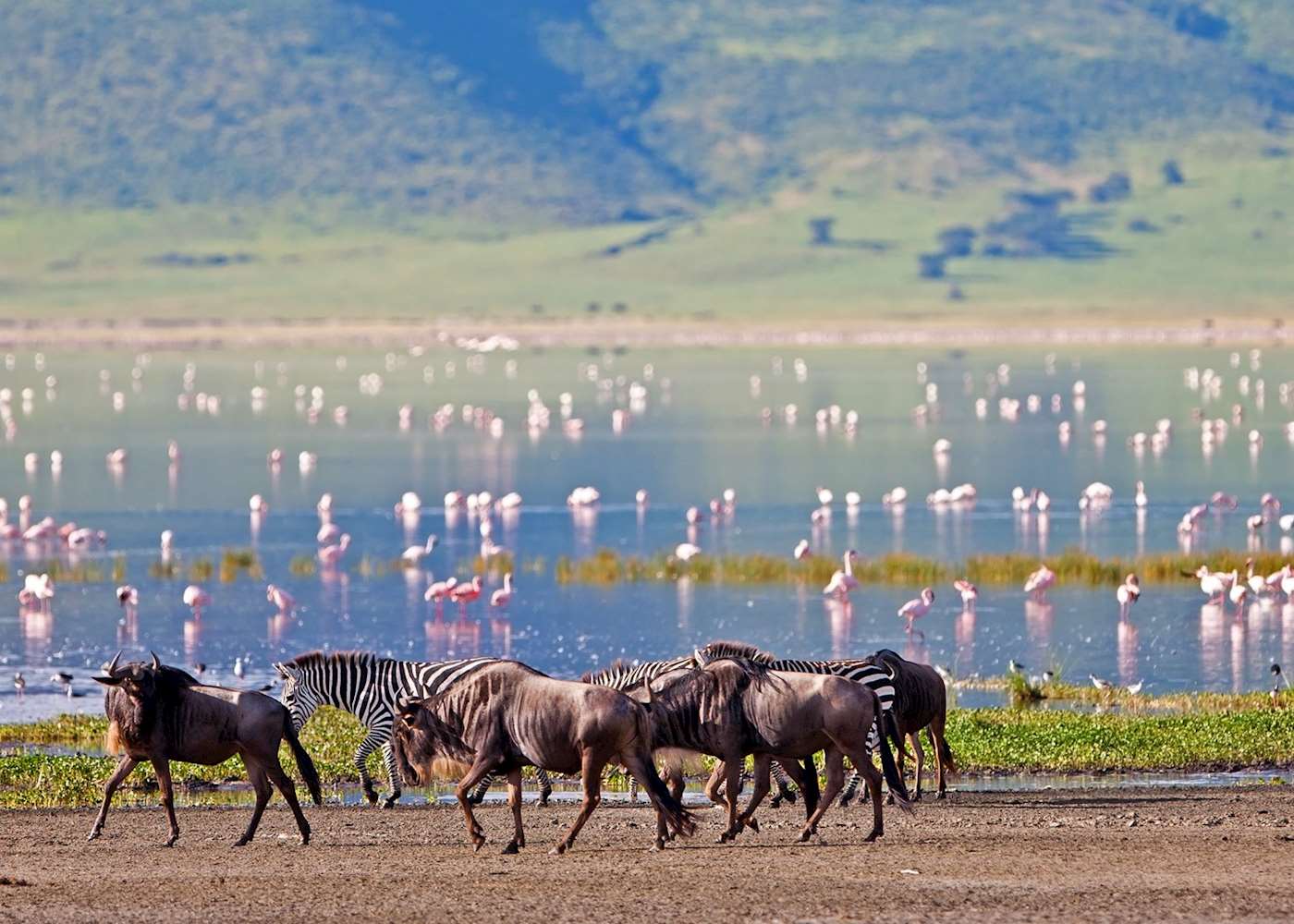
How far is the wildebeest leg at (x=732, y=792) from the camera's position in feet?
46.3

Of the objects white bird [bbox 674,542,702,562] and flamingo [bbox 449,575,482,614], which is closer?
flamingo [bbox 449,575,482,614]

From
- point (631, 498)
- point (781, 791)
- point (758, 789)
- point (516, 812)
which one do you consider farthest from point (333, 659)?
point (631, 498)

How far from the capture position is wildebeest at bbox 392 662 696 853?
1376 centimetres

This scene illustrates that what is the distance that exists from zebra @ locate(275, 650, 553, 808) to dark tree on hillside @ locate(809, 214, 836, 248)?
467 ft

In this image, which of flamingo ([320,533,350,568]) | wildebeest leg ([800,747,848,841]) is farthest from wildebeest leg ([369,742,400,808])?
flamingo ([320,533,350,568])

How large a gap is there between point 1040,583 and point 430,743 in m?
18.0

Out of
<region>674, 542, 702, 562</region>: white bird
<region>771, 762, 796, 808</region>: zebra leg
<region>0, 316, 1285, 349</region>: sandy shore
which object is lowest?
<region>771, 762, 796, 808</region>: zebra leg

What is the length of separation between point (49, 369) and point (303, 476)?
2228 inches

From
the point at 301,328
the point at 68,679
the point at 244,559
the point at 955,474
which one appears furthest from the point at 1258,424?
Answer: the point at 301,328

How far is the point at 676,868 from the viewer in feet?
43.6

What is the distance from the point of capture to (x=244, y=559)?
36.1m

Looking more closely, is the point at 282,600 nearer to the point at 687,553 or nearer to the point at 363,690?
the point at 687,553

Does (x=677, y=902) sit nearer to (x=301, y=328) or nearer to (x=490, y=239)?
(x=301, y=328)

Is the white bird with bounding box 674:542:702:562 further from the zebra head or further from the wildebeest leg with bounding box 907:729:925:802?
the wildebeest leg with bounding box 907:729:925:802
